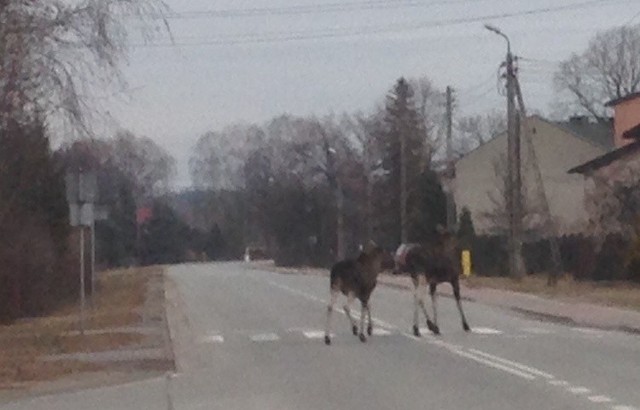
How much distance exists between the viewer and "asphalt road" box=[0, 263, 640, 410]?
17.3 m

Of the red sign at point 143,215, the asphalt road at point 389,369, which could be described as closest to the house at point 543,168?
the red sign at point 143,215

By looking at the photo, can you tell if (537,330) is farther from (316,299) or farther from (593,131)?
(593,131)

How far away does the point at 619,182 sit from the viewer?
6019cm

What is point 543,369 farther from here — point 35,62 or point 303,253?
point 303,253

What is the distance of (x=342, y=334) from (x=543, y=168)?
216 ft

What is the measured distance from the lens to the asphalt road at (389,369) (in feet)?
56.9

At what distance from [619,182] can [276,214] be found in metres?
64.6

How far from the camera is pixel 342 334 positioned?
29.0 m

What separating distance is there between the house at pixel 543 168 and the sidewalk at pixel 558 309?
36.2m

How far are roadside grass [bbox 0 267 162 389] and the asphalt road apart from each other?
56.9 inches

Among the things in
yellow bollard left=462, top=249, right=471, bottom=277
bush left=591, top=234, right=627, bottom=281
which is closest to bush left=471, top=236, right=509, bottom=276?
yellow bollard left=462, top=249, right=471, bottom=277

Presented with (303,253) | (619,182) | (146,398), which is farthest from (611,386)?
(303,253)

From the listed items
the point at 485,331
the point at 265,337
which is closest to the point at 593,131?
the point at 485,331

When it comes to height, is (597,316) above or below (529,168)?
below
